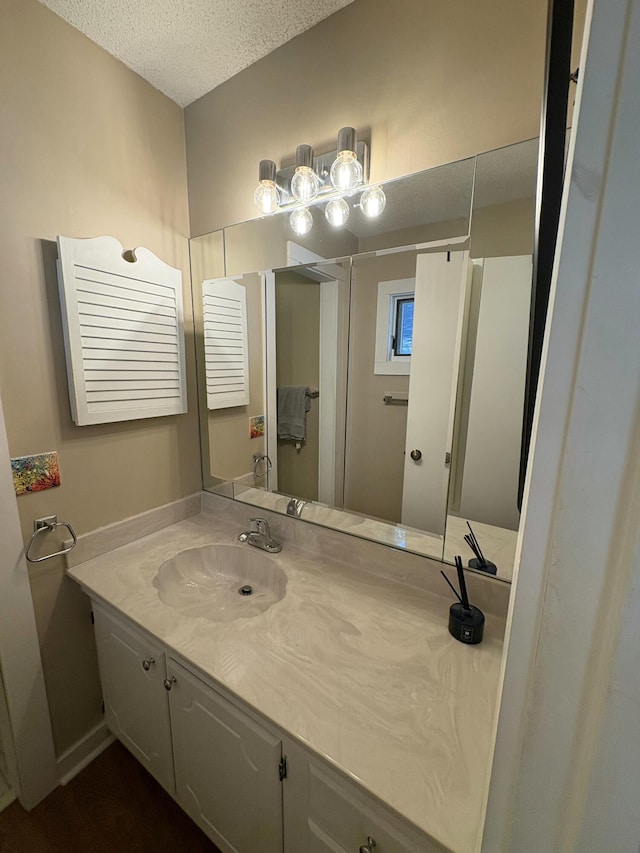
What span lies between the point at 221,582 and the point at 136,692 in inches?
15.7

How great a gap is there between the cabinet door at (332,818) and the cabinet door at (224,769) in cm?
4

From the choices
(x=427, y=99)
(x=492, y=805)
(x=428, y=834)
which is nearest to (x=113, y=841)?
(x=428, y=834)

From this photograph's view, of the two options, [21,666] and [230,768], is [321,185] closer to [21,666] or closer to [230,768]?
[230,768]

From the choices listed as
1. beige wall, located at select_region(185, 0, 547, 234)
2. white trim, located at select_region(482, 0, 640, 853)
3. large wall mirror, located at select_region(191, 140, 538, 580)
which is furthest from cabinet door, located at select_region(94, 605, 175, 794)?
beige wall, located at select_region(185, 0, 547, 234)

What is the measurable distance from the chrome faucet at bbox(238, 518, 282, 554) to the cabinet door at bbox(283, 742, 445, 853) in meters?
0.63

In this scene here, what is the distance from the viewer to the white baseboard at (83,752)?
1244 mm

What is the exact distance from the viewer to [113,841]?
1089 mm

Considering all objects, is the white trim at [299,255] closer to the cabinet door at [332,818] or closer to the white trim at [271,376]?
the white trim at [271,376]

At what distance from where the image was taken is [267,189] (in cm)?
117

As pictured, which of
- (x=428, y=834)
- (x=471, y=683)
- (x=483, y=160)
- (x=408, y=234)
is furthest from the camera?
(x=408, y=234)

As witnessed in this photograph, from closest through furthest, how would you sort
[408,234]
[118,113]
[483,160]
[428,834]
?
[428,834]
[483,160]
[408,234]
[118,113]

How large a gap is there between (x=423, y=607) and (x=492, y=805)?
65 cm

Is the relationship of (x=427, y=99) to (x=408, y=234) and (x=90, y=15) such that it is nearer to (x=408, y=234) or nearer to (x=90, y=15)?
(x=408, y=234)

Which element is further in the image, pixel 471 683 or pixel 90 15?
pixel 90 15
